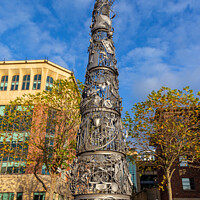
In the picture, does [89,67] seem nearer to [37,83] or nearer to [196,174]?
[196,174]

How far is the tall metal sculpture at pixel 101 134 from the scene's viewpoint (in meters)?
7.18

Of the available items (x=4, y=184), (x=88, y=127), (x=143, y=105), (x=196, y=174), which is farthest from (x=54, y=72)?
(x=88, y=127)

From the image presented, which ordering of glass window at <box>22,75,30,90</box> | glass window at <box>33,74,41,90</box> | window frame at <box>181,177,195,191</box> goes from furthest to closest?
glass window at <box>22,75,30,90</box> → glass window at <box>33,74,41,90</box> → window frame at <box>181,177,195,191</box>

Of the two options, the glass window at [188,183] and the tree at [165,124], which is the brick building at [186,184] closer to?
the glass window at [188,183]

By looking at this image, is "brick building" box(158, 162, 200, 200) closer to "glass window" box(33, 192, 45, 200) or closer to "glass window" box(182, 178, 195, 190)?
"glass window" box(182, 178, 195, 190)

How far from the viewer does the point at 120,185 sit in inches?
286

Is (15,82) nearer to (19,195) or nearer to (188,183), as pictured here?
(19,195)

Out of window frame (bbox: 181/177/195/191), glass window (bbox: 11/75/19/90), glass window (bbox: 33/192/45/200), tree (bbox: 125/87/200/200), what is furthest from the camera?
glass window (bbox: 11/75/19/90)

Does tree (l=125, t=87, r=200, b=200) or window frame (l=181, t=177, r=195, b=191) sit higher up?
tree (l=125, t=87, r=200, b=200)

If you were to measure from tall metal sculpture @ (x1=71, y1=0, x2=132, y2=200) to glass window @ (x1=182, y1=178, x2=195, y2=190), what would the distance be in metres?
23.3

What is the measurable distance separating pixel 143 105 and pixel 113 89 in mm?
9865

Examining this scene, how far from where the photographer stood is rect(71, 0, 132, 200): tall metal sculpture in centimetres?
718

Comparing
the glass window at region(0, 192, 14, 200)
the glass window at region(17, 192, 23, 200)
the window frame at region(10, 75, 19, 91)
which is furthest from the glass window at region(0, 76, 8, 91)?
the glass window at region(17, 192, 23, 200)

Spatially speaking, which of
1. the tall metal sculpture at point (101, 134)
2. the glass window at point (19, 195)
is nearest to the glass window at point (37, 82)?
the glass window at point (19, 195)
